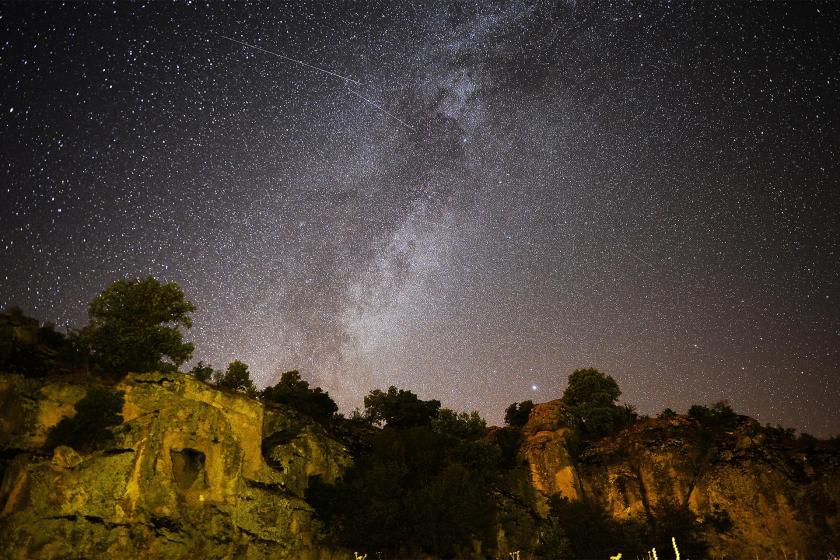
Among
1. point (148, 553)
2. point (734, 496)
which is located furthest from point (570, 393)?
point (148, 553)

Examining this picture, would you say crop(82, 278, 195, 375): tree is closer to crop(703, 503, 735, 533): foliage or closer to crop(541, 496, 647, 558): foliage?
crop(541, 496, 647, 558): foliage

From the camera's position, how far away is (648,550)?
4416cm

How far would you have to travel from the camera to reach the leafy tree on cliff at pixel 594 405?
64.9 metres

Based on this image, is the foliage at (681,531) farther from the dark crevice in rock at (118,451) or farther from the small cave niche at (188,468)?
the dark crevice in rock at (118,451)

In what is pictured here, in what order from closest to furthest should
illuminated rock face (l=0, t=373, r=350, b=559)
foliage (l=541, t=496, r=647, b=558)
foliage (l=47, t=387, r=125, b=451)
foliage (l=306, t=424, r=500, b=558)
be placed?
illuminated rock face (l=0, t=373, r=350, b=559) < foliage (l=47, t=387, r=125, b=451) < foliage (l=306, t=424, r=500, b=558) < foliage (l=541, t=496, r=647, b=558)

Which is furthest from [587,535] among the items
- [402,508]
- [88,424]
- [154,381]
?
[88,424]

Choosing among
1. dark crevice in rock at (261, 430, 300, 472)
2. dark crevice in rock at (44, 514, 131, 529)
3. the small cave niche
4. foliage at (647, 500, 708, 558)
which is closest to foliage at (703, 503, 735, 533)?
foliage at (647, 500, 708, 558)

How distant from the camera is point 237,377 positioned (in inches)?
1924

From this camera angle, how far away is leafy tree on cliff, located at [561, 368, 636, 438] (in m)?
64.9

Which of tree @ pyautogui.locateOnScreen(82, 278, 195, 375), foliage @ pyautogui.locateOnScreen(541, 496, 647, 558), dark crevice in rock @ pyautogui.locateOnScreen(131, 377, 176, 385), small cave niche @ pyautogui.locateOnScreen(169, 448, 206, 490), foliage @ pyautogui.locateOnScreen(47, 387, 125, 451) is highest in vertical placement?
tree @ pyautogui.locateOnScreen(82, 278, 195, 375)

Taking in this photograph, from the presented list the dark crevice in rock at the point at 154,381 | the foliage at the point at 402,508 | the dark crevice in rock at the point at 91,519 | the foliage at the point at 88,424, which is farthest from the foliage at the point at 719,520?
the foliage at the point at 88,424

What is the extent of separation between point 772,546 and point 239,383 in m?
54.3

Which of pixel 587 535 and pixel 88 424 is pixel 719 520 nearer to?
pixel 587 535

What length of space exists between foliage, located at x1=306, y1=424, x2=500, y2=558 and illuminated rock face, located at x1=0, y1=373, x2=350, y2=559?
1.96m
